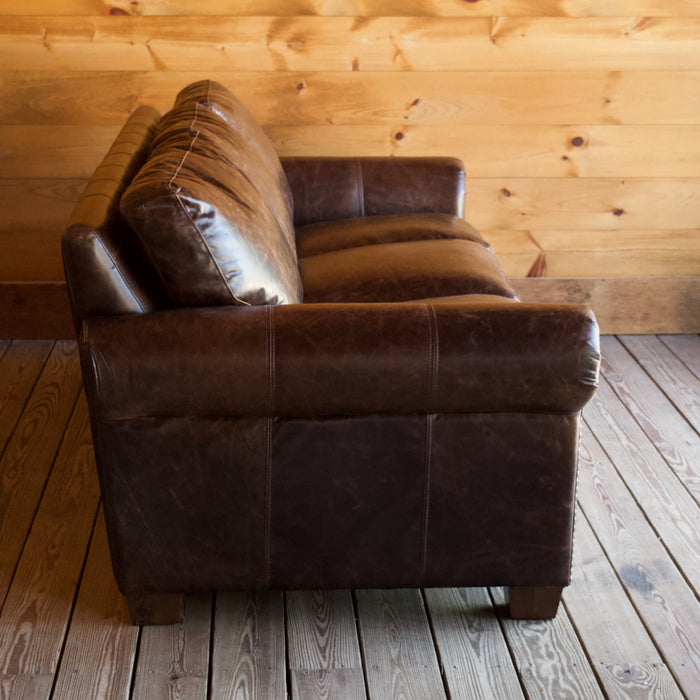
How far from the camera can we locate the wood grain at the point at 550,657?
5.56 feet

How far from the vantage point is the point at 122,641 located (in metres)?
1.81

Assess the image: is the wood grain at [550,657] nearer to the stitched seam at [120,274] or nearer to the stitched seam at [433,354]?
the stitched seam at [433,354]

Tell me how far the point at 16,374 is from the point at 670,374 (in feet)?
7.09

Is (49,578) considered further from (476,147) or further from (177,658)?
(476,147)

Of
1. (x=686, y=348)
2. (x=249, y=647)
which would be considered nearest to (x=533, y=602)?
(x=249, y=647)

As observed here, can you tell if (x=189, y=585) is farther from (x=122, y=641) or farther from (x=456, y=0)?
(x=456, y=0)

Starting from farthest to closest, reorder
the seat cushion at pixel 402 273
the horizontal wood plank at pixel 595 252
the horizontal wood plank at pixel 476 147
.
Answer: the horizontal wood plank at pixel 595 252, the horizontal wood plank at pixel 476 147, the seat cushion at pixel 402 273

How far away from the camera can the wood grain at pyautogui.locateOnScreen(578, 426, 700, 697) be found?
1.81 m

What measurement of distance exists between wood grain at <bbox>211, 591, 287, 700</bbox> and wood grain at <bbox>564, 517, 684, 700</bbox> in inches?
23.8

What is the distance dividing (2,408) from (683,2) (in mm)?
2535

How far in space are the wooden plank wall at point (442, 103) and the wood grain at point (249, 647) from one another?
1699 mm

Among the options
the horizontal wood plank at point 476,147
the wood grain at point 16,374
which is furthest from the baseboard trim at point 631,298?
the wood grain at point 16,374

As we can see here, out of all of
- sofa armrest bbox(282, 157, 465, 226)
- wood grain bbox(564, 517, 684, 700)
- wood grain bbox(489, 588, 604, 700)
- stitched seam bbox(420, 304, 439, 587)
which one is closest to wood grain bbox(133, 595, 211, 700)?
stitched seam bbox(420, 304, 439, 587)

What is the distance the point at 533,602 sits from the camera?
187cm
